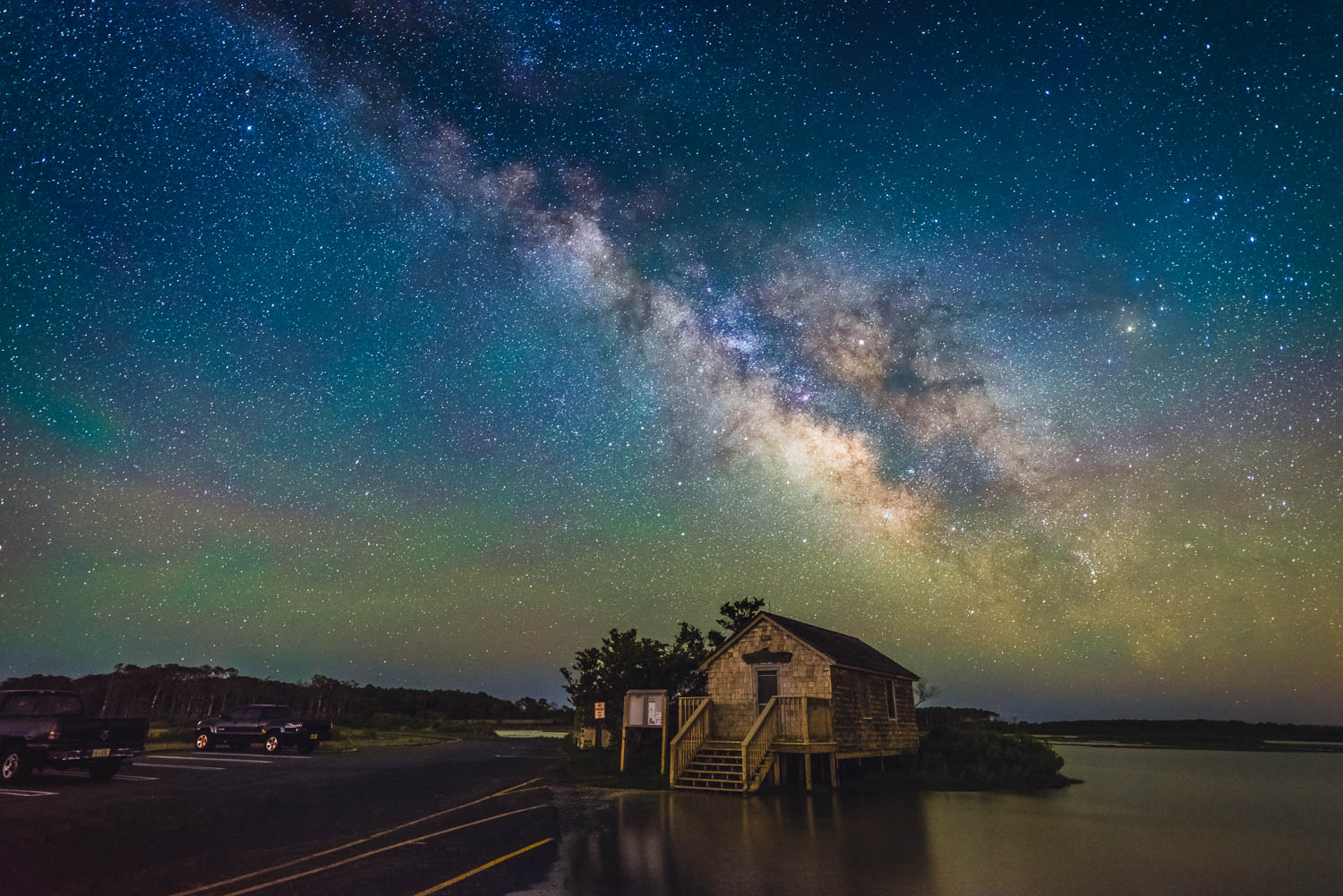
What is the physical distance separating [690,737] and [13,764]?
56.8ft

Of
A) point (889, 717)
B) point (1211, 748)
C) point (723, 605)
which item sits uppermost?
point (723, 605)

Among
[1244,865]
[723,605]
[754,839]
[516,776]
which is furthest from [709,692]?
[1244,865]

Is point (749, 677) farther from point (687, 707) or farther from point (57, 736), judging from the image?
point (57, 736)

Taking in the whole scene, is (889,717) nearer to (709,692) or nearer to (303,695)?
(709,692)

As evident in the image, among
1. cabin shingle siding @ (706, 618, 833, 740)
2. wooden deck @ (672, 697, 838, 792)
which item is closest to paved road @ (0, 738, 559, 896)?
wooden deck @ (672, 697, 838, 792)

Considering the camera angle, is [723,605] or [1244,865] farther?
[723,605]

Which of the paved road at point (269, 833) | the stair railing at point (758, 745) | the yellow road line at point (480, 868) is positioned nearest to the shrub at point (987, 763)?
the stair railing at point (758, 745)

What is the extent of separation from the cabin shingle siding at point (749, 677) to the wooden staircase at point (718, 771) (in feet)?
6.89

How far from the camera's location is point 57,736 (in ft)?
53.2

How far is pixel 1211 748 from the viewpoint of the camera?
8294 centimetres

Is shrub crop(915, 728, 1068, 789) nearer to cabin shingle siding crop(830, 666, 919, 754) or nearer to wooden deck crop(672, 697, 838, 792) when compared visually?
cabin shingle siding crop(830, 666, 919, 754)

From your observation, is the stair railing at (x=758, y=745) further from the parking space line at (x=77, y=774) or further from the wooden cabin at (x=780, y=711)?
the parking space line at (x=77, y=774)

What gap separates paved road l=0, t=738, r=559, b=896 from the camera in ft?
27.4

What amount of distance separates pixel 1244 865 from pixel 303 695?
98.4 metres
